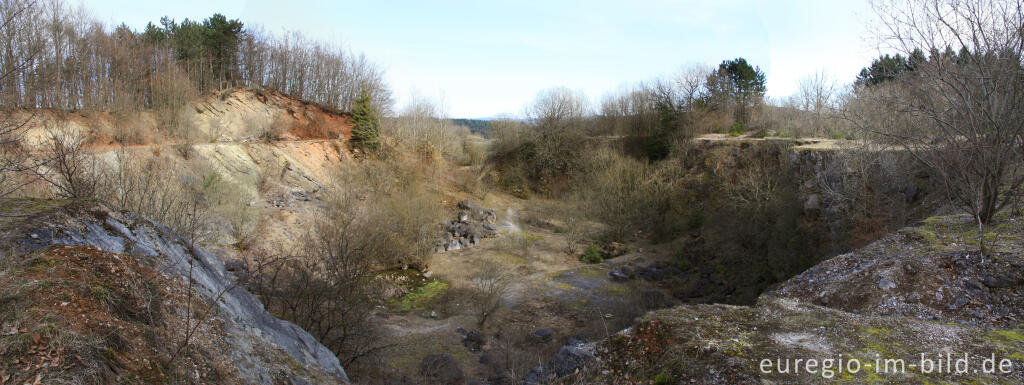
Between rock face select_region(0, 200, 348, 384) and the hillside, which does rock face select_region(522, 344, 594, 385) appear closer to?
the hillside

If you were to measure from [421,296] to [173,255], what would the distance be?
10.7m

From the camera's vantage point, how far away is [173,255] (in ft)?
16.5

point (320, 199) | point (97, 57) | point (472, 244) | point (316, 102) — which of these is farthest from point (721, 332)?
point (316, 102)

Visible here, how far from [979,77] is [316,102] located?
31.8 metres

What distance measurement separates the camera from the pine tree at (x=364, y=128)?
2722cm

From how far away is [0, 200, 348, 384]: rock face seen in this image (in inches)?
161

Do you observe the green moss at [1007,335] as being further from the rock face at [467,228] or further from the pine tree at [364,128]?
the pine tree at [364,128]

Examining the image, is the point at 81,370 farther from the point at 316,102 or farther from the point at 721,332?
the point at 316,102

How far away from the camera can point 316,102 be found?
30.9 meters

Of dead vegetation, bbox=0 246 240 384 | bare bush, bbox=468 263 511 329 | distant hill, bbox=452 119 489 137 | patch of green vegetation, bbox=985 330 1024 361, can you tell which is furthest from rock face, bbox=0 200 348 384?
distant hill, bbox=452 119 489 137

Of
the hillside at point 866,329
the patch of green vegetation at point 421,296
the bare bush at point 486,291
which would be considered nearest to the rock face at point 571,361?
the hillside at point 866,329

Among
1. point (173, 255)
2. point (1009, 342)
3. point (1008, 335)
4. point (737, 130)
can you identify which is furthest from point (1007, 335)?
point (737, 130)

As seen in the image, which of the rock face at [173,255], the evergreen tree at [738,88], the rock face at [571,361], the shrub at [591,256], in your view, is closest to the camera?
the rock face at [173,255]

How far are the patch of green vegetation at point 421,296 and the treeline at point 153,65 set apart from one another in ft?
34.4
